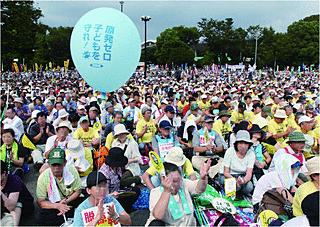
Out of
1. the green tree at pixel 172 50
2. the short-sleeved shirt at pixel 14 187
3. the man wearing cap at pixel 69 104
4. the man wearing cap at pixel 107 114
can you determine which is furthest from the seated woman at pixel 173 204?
the green tree at pixel 172 50

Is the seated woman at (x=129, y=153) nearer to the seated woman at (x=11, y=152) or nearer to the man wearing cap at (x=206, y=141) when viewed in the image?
the man wearing cap at (x=206, y=141)

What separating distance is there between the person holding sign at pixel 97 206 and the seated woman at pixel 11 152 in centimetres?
249

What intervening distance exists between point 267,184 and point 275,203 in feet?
0.92

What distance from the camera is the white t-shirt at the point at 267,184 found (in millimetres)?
3264

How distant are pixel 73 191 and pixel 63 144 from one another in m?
1.47

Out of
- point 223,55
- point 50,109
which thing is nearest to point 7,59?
point 50,109

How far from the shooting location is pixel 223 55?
54.3 meters

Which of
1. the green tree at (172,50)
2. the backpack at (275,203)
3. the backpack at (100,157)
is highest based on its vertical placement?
the green tree at (172,50)

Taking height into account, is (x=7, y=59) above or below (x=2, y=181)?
above

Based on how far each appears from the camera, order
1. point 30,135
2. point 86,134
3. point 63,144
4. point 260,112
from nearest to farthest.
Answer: point 63,144
point 86,134
point 30,135
point 260,112

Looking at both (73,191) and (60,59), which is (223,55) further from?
(73,191)

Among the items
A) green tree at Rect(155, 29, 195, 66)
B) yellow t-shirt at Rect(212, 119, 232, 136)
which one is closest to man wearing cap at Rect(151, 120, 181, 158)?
yellow t-shirt at Rect(212, 119, 232, 136)

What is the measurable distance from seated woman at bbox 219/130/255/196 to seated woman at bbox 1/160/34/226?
3194 mm

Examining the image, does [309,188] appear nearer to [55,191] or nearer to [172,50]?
[55,191]
